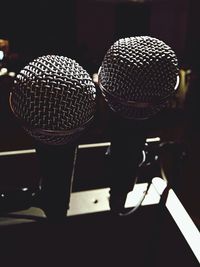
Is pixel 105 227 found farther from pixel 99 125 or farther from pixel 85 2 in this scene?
pixel 85 2

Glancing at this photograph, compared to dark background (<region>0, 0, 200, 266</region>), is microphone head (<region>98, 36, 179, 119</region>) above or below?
above

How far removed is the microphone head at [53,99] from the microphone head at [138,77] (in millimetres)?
45

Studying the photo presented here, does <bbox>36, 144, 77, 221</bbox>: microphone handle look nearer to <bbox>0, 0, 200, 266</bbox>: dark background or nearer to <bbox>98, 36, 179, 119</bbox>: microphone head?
<bbox>98, 36, 179, 119</bbox>: microphone head

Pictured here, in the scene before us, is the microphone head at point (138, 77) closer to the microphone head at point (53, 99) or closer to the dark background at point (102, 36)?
the microphone head at point (53, 99)

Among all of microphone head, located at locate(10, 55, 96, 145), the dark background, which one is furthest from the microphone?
the dark background

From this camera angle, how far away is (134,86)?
0.52 meters

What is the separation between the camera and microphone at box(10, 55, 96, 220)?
0.47 metres

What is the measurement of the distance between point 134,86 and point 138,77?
0.01 metres

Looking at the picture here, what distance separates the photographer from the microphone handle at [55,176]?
517 millimetres

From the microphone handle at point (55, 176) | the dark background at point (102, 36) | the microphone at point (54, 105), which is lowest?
the dark background at point (102, 36)

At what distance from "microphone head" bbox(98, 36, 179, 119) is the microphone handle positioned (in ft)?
0.29

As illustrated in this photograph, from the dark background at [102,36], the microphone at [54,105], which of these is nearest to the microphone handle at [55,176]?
the microphone at [54,105]

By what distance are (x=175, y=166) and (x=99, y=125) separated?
253cm

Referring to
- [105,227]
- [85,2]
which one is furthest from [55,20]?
[105,227]
